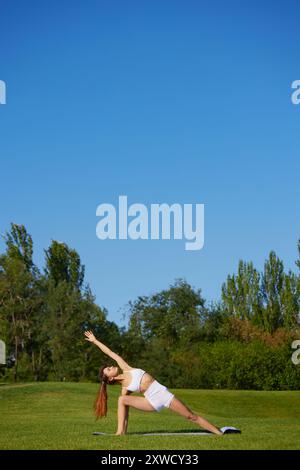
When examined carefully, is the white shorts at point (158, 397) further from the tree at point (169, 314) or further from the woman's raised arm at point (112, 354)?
the tree at point (169, 314)

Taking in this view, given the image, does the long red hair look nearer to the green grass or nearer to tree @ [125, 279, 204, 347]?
the green grass

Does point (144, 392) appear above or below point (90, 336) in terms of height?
below

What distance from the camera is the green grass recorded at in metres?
12.7

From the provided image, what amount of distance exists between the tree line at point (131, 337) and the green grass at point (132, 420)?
13.7 metres

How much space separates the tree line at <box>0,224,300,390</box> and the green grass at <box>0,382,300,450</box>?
13.7 metres

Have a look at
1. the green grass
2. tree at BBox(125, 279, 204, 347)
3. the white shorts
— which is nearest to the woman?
the white shorts

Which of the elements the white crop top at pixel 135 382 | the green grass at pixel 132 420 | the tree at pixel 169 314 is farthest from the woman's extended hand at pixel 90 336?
the tree at pixel 169 314

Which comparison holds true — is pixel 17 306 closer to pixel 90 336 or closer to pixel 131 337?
pixel 131 337

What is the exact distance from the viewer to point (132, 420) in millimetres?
20672

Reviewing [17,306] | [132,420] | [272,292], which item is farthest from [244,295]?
[132,420]

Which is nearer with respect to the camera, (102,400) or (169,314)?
(102,400)

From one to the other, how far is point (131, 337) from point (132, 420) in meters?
38.0

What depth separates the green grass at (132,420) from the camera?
12.7m
